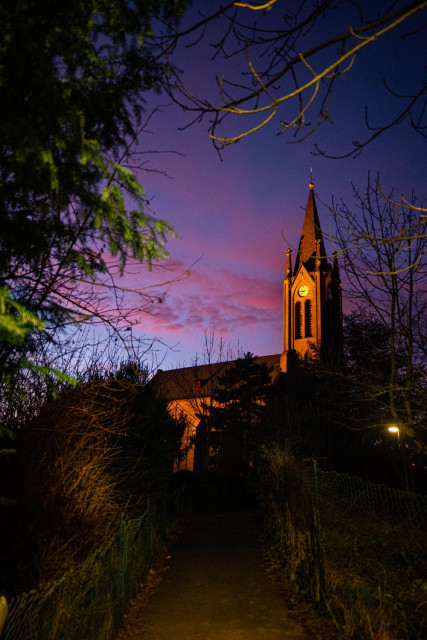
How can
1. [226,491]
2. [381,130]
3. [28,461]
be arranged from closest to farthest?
[381,130] < [28,461] < [226,491]

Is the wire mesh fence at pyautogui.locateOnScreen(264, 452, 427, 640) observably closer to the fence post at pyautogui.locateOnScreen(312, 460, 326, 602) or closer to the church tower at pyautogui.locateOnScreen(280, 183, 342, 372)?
the fence post at pyautogui.locateOnScreen(312, 460, 326, 602)

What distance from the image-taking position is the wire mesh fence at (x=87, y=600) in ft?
10.7

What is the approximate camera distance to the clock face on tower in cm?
5319

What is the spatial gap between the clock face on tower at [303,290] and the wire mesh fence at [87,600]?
47502 millimetres

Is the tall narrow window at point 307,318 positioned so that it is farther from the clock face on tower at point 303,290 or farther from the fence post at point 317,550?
the fence post at point 317,550

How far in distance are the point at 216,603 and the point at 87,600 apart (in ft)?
9.65

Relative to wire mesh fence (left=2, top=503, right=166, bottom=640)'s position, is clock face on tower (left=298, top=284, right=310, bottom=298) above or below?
above

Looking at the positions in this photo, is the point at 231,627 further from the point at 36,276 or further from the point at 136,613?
the point at 36,276

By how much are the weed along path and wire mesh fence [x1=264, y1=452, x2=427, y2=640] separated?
0.61 m

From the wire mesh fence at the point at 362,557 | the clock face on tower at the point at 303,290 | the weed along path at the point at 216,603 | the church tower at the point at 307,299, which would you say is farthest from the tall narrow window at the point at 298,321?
the wire mesh fence at the point at 362,557

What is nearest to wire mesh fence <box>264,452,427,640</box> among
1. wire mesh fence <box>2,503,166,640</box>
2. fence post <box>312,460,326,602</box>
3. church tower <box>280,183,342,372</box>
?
fence post <box>312,460,326,602</box>

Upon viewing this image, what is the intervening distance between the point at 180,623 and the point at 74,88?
613cm

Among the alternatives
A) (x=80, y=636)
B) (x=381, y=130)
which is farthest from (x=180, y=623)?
(x=381, y=130)

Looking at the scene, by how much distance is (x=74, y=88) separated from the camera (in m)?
2.82
